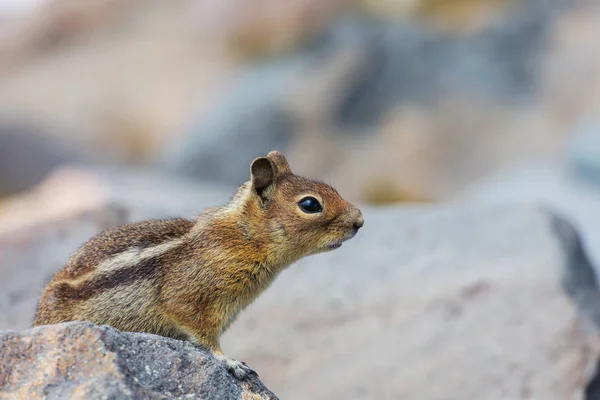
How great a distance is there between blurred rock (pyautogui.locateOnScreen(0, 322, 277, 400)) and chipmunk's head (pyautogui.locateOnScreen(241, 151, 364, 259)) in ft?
3.05

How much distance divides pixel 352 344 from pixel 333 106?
33.2 ft

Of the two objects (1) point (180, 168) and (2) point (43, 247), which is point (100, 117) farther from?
(2) point (43, 247)

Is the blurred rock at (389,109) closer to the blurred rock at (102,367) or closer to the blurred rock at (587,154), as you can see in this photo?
the blurred rock at (587,154)

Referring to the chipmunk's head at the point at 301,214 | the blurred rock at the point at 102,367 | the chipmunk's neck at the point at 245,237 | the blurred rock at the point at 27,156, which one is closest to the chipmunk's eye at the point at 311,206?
the chipmunk's head at the point at 301,214

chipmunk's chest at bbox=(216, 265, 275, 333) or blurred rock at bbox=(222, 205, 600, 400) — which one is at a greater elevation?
blurred rock at bbox=(222, 205, 600, 400)

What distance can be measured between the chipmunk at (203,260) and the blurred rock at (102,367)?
32 cm

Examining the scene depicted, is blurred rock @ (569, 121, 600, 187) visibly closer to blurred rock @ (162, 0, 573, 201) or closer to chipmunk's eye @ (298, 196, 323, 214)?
blurred rock @ (162, 0, 573, 201)

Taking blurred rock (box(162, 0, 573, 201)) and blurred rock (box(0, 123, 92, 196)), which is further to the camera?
blurred rock (box(162, 0, 573, 201))

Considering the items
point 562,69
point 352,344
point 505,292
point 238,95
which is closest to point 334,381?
point 352,344

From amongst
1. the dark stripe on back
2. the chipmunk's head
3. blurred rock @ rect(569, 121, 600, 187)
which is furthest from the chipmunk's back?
Answer: blurred rock @ rect(569, 121, 600, 187)

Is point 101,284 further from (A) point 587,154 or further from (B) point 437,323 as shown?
(A) point 587,154

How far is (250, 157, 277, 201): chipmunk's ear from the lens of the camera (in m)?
3.74

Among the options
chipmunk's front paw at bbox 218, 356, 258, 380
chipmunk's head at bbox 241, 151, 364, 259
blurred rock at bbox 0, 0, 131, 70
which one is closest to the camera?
chipmunk's front paw at bbox 218, 356, 258, 380

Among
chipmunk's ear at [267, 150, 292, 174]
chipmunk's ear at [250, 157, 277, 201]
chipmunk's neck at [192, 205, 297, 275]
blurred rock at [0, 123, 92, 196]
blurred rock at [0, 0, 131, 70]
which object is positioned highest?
blurred rock at [0, 0, 131, 70]
